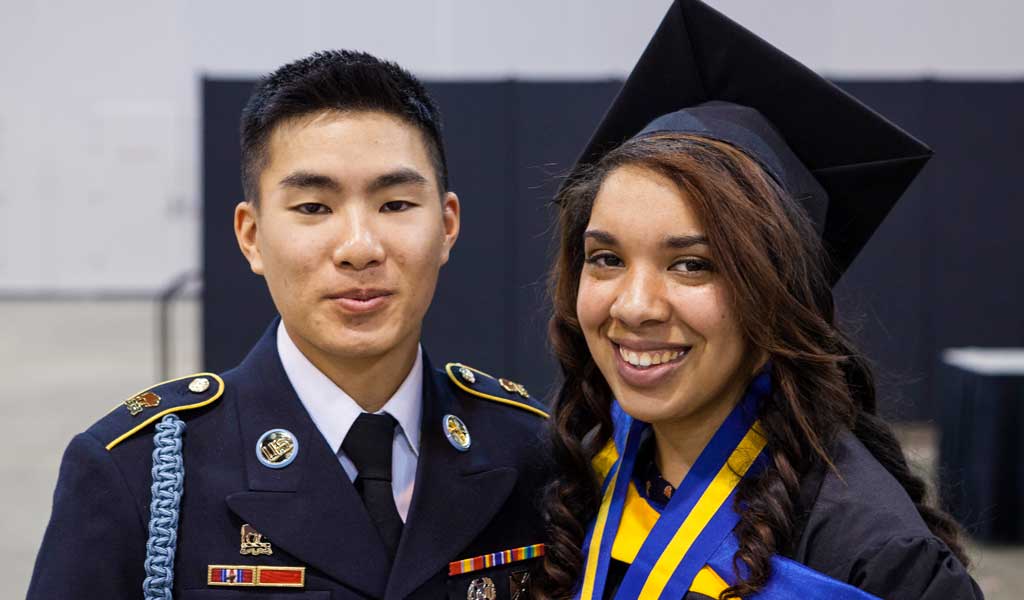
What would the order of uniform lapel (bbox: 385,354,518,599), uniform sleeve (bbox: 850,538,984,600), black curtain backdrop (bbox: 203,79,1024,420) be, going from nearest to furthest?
uniform sleeve (bbox: 850,538,984,600) → uniform lapel (bbox: 385,354,518,599) → black curtain backdrop (bbox: 203,79,1024,420)

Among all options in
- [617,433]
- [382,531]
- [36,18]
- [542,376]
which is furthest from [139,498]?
[36,18]

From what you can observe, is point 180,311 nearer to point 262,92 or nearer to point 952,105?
point 952,105

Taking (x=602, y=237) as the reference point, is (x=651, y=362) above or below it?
below

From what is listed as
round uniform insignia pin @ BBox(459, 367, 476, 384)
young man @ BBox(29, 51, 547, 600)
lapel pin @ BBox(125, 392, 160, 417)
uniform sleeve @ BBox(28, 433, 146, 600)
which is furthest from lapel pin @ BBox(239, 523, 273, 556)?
round uniform insignia pin @ BBox(459, 367, 476, 384)

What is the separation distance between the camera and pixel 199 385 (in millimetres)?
1645

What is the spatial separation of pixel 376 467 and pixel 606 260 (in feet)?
1.51

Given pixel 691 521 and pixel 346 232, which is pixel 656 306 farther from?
pixel 346 232

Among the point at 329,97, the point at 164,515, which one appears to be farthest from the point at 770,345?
the point at 164,515

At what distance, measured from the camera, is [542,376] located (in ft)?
21.2

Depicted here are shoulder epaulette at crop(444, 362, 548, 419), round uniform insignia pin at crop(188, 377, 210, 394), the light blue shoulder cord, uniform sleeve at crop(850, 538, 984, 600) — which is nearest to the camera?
uniform sleeve at crop(850, 538, 984, 600)

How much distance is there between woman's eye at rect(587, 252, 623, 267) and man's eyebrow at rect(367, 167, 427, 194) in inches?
11.4

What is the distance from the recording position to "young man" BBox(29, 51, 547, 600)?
1.46m

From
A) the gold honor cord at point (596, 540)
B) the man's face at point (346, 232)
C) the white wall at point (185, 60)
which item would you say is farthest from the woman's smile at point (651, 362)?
the white wall at point (185, 60)

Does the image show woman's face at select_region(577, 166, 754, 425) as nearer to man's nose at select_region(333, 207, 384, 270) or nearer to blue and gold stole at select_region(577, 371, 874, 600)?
blue and gold stole at select_region(577, 371, 874, 600)
